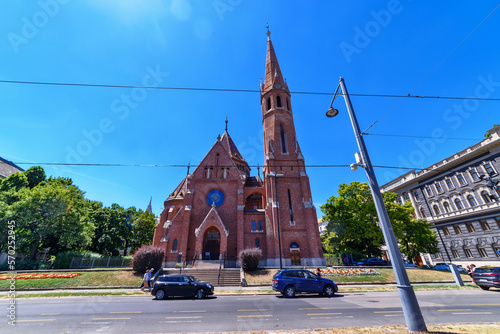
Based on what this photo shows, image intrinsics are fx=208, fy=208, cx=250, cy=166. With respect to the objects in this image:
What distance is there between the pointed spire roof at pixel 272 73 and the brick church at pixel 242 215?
7.93 meters

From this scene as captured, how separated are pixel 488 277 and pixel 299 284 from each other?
13569 millimetres

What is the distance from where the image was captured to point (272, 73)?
1587 inches

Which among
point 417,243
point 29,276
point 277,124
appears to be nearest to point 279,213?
point 277,124

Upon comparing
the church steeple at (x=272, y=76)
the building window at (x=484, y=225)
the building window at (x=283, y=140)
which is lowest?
the building window at (x=484, y=225)

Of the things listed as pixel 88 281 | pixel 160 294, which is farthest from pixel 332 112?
pixel 88 281

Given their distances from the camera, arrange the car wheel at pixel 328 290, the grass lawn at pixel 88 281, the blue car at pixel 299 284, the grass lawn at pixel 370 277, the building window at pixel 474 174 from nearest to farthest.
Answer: the blue car at pixel 299 284, the car wheel at pixel 328 290, the grass lawn at pixel 88 281, the grass lawn at pixel 370 277, the building window at pixel 474 174

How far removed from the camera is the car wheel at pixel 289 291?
39.8 feet

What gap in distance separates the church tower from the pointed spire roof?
59 cm

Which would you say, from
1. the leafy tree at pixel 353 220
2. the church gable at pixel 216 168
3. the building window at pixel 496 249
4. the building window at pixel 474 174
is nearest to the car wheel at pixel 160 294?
the church gable at pixel 216 168

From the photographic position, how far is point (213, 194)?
99.7 ft

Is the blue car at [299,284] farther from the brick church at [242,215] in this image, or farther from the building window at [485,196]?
the building window at [485,196]

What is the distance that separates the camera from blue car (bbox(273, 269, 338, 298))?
12258mm

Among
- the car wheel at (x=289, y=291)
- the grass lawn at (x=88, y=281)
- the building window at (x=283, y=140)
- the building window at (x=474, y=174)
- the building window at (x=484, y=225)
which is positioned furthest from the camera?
the building window at (x=283, y=140)

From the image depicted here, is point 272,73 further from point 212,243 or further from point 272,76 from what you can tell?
point 212,243
